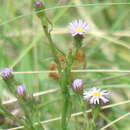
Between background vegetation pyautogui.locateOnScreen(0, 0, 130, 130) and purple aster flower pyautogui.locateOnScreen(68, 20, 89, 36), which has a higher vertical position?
purple aster flower pyautogui.locateOnScreen(68, 20, 89, 36)

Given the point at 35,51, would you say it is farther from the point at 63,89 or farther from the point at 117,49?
the point at 63,89

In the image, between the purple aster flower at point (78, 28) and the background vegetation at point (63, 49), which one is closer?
the purple aster flower at point (78, 28)

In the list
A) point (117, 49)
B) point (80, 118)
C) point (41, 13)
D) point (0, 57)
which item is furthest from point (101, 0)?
point (41, 13)

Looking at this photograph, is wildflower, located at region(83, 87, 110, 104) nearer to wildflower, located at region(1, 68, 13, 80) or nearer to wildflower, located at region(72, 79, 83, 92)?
wildflower, located at region(72, 79, 83, 92)

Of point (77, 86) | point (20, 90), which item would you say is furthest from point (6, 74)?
point (77, 86)

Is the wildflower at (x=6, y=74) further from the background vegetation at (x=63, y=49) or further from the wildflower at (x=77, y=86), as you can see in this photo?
the background vegetation at (x=63, y=49)

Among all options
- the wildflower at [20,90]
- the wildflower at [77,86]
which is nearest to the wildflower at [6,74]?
the wildflower at [20,90]

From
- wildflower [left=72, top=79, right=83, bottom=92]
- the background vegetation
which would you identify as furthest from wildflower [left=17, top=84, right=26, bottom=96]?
the background vegetation

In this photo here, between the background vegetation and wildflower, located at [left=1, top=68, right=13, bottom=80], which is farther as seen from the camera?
the background vegetation

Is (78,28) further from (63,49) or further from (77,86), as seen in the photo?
(63,49)
